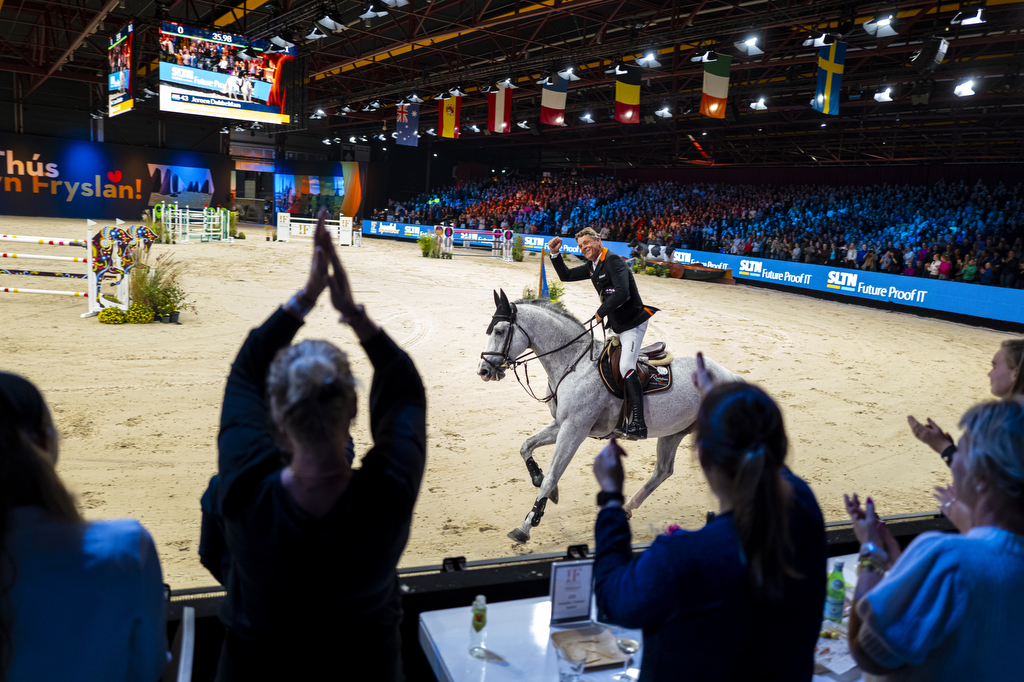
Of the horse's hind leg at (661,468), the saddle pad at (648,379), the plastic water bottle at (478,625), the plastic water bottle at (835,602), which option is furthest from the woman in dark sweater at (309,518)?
the horse's hind leg at (661,468)

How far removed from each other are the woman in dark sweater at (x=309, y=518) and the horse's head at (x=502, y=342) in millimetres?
3467

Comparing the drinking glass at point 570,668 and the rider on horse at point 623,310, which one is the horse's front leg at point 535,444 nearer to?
the rider on horse at point 623,310

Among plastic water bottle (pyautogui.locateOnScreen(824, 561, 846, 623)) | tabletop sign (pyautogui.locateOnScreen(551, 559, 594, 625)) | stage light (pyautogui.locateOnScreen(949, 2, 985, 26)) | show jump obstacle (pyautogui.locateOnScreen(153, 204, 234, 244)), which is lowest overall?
plastic water bottle (pyautogui.locateOnScreen(824, 561, 846, 623))

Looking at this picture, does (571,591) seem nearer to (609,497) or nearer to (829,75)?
(609,497)

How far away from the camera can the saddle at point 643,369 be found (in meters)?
5.00

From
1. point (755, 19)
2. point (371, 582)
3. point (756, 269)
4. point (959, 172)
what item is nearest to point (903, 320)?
point (756, 269)

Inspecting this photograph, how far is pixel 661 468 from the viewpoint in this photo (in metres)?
5.16

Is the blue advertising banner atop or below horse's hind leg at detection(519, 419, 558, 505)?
atop

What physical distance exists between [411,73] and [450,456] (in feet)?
73.0

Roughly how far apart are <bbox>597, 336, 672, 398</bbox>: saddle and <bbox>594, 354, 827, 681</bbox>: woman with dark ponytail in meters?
3.56

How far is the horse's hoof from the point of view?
4457 millimetres

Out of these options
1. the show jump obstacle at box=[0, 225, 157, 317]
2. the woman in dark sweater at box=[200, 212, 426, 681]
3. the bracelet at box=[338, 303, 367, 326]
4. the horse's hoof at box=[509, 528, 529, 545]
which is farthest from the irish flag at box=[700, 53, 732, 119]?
the woman in dark sweater at box=[200, 212, 426, 681]

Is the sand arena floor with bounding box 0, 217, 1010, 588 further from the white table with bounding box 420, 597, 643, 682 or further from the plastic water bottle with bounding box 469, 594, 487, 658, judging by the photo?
the plastic water bottle with bounding box 469, 594, 487, 658

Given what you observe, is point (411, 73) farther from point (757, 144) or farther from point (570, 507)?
point (570, 507)
